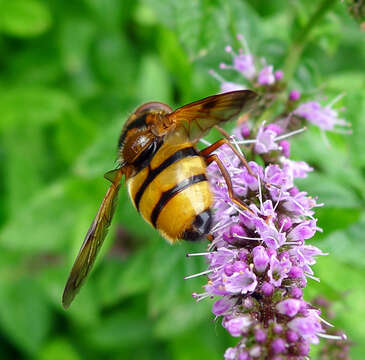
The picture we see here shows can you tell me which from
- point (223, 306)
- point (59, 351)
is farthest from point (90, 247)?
point (59, 351)

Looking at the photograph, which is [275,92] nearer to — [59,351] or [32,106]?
[32,106]

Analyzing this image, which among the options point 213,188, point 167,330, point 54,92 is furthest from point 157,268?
point 54,92

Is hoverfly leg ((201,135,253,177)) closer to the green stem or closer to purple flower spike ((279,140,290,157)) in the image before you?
purple flower spike ((279,140,290,157))

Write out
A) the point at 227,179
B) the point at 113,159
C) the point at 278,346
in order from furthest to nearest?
the point at 113,159 < the point at 227,179 < the point at 278,346

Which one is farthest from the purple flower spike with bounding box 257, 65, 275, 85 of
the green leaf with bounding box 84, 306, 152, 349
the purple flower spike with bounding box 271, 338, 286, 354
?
the green leaf with bounding box 84, 306, 152, 349

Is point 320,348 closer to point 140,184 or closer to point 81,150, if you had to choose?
point 140,184

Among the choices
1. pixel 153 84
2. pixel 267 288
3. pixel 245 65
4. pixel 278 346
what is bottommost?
pixel 278 346

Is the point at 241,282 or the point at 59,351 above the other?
the point at 59,351
